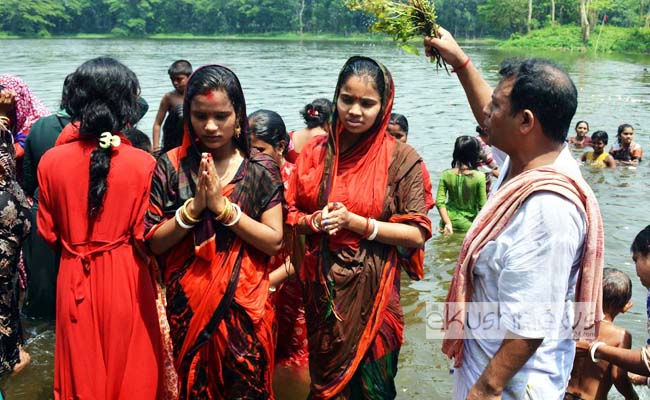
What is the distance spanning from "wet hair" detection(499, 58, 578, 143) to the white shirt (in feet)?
0.38

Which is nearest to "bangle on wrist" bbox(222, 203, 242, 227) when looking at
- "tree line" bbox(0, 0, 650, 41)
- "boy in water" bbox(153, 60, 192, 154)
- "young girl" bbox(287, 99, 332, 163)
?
"boy in water" bbox(153, 60, 192, 154)

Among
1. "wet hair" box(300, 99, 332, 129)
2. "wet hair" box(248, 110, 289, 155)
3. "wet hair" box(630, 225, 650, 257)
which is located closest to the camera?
"wet hair" box(630, 225, 650, 257)

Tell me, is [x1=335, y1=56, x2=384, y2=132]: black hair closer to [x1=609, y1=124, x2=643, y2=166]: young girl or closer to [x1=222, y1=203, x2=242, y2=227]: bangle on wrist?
[x1=222, y1=203, x2=242, y2=227]: bangle on wrist

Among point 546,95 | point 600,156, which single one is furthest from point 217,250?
point 600,156

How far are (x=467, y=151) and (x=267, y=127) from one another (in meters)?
3.05

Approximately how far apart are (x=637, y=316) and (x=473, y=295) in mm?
4330

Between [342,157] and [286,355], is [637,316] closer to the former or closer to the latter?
[286,355]

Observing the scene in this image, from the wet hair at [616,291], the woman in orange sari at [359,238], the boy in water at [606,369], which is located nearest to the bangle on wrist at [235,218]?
the woman in orange sari at [359,238]

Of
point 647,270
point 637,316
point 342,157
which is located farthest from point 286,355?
point 637,316

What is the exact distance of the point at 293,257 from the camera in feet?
11.9

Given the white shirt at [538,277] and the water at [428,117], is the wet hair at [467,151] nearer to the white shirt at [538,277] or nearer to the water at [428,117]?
the water at [428,117]

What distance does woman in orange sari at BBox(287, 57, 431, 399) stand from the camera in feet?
11.3

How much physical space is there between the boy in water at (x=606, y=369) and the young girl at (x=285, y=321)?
5.25ft

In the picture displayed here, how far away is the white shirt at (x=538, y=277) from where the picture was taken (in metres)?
2.20
